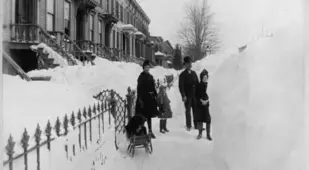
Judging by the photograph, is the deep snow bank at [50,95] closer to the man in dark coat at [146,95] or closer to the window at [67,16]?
the man in dark coat at [146,95]

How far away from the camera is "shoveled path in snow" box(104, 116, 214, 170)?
4074mm

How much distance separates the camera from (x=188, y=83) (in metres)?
6.13

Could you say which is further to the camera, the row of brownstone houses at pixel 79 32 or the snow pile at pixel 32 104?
the row of brownstone houses at pixel 79 32

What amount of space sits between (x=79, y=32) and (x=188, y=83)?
1397 centimetres

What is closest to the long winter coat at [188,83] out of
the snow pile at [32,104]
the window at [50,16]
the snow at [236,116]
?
the snow at [236,116]

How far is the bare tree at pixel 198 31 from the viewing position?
11.2 feet

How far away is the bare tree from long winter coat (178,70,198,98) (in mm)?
1524

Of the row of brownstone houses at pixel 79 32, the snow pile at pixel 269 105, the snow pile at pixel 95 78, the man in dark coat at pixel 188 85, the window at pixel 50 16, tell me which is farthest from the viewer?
the window at pixel 50 16

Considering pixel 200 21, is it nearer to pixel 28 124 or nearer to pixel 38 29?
pixel 28 124

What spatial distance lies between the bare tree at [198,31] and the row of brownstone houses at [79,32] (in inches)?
73.8

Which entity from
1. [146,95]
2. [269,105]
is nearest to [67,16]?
[146,95]

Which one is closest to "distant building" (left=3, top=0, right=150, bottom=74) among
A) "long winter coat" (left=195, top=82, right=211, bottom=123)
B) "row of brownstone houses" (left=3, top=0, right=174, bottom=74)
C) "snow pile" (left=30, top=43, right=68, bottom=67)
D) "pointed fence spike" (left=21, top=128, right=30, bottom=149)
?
"row of brownstone houses" (left=3, top=0, right=174, bottom=74)

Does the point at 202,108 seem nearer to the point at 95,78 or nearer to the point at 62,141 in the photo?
the point at 62,141

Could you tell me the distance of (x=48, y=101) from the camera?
12.4 ft
